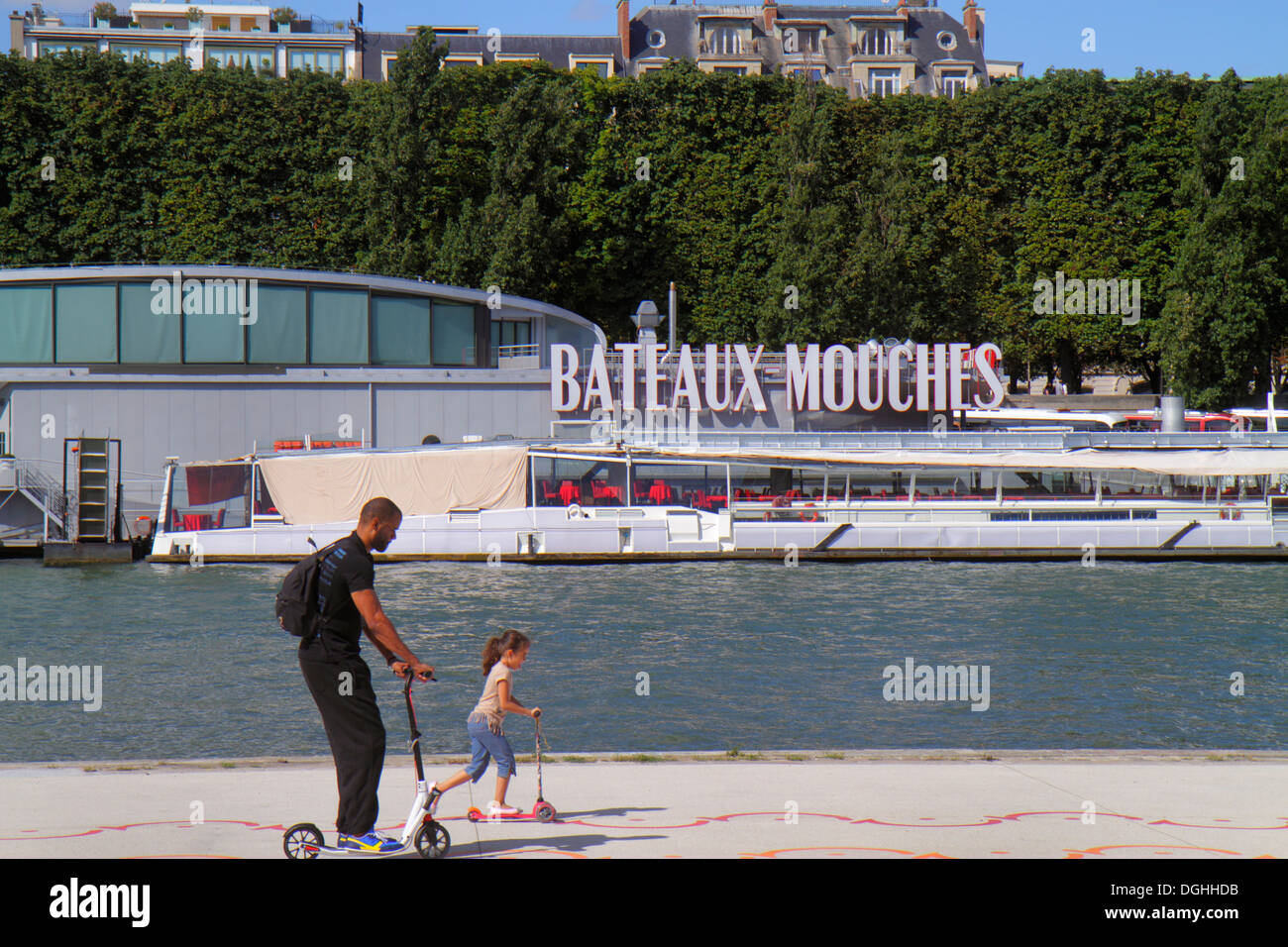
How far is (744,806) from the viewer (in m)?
9.74

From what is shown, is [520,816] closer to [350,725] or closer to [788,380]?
[350,725]

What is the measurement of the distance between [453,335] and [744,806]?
4032cm

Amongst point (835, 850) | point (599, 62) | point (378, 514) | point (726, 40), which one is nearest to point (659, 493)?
point (835, 850)

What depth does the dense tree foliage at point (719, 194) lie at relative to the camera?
61.1 m

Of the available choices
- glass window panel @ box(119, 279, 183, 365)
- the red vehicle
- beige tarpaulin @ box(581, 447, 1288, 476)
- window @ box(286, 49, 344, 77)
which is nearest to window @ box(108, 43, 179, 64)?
window @ box(286, 49, 344, 77)

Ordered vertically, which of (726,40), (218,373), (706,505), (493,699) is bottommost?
(706,505)

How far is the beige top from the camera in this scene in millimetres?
9789

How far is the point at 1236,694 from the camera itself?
1936cm

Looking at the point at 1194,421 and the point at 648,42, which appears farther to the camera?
the point at 648,42

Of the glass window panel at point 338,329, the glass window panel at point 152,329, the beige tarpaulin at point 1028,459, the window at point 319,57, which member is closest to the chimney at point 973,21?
the window at point 319,57

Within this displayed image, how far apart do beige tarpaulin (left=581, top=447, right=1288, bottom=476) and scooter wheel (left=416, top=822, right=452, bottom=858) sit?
99.9ft

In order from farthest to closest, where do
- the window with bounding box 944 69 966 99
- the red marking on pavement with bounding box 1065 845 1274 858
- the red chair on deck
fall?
the window with bounding box 944 69 966 99 → the red chair on deck → the red marking on pavement with bounding box 1065 845 1274 858

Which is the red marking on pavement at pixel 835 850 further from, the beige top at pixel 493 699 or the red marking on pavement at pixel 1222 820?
the beige top at pixel 493 699

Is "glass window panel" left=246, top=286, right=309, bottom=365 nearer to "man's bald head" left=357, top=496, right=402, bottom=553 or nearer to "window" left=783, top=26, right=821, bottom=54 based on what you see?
"man's bald head" left=357, top=496, right=402, bottom=553
